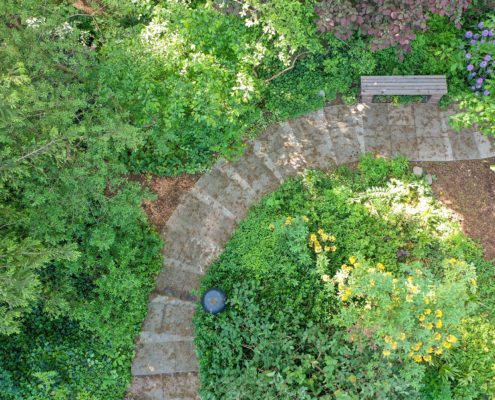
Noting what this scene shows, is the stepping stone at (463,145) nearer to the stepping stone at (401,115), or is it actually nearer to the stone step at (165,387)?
the stepping stone at (401,115)

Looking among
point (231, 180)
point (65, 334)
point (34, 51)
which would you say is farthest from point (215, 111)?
point (65, 334)

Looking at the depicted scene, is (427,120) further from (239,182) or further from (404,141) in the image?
(239,182)

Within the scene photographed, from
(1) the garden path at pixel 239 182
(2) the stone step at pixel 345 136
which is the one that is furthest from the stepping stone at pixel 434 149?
(2) the stone step at pixel 345 136

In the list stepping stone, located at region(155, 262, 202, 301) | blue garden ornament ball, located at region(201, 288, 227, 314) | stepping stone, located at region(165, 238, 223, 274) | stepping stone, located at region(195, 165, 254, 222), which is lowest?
blue garden ornament ball, located at region(201, 288, 227, 314)

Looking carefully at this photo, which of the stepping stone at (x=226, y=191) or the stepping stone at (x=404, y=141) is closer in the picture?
the stepping stone at (x=226, y=191)

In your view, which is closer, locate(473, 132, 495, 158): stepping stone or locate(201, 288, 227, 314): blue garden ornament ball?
locate(201, 288, 227, 314): blue garden ornament ball

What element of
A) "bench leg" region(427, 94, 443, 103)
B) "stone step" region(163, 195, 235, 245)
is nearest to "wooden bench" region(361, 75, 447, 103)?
"bench leg" region(427, 94, 443, 103)

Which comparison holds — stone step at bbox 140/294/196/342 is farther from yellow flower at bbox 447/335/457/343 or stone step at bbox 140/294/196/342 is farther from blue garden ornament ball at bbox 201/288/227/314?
yellow flower at bbox 447/335/457/343
